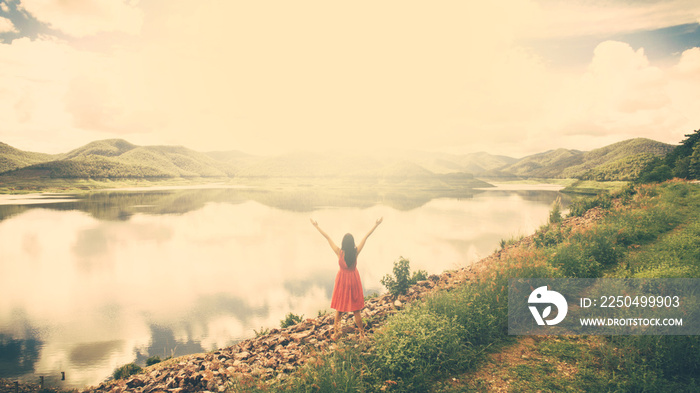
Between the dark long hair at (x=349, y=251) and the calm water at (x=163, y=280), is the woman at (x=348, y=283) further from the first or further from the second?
the calm water at (x=163, y=280)

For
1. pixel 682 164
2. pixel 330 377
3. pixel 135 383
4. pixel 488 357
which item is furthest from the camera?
pixel 682 164

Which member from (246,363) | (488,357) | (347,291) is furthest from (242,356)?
(488,357)

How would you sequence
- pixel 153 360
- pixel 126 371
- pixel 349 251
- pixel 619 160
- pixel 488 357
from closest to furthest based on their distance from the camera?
pixel 488 357
pixel 349 251
pixel 126 371
pixel 153 360
pixel 619 160

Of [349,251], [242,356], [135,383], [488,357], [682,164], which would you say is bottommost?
[135,383]

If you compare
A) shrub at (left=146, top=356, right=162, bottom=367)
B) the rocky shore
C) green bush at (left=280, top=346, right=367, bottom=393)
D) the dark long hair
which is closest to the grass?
green bush at (left=280, top=346, right=367, bottom=393)

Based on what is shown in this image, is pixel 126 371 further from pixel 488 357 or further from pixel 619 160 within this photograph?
pixel 619 160

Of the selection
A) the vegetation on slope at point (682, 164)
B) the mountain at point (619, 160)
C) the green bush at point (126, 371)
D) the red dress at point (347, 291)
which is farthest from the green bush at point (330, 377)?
the mountain at point (619, 160)

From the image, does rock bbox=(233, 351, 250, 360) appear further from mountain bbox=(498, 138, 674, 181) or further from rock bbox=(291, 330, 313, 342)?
mountain bbox=(498, 138, 674, 181)

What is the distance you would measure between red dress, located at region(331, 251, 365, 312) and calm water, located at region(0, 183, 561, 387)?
5021 millimetres

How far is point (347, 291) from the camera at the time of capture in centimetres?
658

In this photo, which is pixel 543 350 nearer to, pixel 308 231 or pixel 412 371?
pixel 412 371

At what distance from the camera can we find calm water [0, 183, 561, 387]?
947cm

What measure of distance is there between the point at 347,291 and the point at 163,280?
43.5ft

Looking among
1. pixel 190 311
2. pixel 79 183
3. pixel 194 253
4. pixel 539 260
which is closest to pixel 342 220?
pixel 194 253
